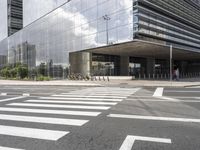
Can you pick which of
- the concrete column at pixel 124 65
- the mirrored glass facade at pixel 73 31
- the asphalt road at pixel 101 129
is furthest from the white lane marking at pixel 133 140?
the concrete column at pixel 124 65

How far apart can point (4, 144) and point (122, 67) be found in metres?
44.6

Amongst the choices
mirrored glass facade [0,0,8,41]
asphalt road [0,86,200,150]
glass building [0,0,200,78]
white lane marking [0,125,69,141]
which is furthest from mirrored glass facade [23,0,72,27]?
white lane marking [0,125,69,141]

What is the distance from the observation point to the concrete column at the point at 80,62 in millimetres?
43812

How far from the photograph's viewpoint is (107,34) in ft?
120

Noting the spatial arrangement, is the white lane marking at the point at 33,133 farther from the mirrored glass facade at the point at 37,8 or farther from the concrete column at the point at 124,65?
the mirrored glass facade at the point at 37,8

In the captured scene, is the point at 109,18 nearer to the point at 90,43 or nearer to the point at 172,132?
the point at 90,43

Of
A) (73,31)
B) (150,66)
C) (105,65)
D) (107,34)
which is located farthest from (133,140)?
(150,66)

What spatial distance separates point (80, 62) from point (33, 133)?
39.3 meters

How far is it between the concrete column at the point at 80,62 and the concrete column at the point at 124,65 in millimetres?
8387

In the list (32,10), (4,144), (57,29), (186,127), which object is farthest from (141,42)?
(32,10)

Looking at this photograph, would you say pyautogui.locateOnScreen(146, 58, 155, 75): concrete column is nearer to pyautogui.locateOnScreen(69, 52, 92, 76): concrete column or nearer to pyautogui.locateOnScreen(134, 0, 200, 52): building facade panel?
pyautogui.locateOnScreen(134, 0, 200, 52): building facade panel

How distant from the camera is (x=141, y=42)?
33000 mm

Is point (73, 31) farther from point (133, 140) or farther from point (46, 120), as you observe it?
point (133, 140)

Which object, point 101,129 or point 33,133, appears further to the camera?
point 101,129
